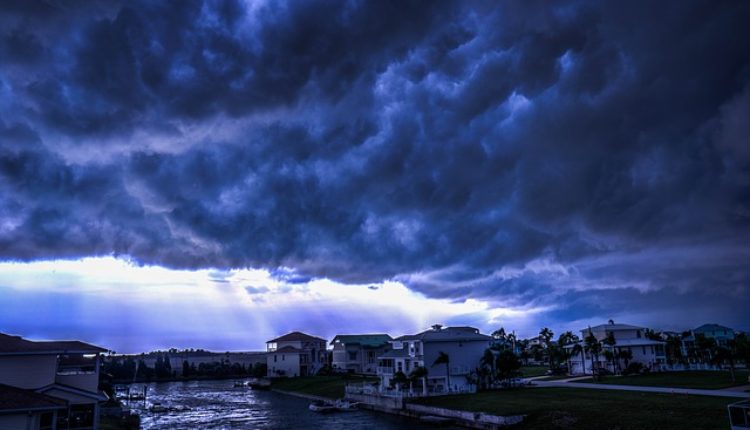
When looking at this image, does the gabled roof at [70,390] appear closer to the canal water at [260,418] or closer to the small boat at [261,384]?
the canal water at [260,418]

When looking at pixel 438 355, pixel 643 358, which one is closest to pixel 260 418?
pixel 438 355

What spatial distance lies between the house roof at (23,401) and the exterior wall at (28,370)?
1.17m

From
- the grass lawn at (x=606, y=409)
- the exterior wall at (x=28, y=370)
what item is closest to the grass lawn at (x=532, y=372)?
the grass lawn at (x=606, y=409)

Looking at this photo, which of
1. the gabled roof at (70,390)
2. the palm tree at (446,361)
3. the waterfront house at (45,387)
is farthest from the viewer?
the palm tree at (446,361)

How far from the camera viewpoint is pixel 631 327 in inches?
3738

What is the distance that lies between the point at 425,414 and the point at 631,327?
182 ft

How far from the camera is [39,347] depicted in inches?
1407

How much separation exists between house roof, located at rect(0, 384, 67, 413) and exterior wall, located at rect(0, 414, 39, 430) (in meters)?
→ 0.62

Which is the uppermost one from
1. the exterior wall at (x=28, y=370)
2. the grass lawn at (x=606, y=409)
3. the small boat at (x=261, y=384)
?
the exterior wall at (x=28, y=370)

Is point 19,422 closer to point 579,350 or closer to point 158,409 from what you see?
point 158,409

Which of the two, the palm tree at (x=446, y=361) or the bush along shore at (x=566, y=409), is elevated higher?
the palm tree at (x=446, y=361)

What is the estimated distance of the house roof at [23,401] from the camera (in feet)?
96.4

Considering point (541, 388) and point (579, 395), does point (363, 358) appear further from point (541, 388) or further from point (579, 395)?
point (579, 395)

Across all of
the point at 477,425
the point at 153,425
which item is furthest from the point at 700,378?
the point at 153,425
